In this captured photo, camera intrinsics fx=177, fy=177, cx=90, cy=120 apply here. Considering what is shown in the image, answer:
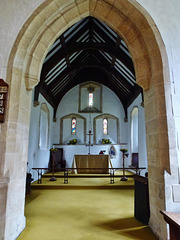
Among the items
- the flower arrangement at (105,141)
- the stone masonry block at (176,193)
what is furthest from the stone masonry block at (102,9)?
the flower arrangement at (105,141)

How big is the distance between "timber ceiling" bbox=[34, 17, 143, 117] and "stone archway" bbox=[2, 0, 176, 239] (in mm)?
3455

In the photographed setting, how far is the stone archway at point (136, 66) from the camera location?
215 centimetres

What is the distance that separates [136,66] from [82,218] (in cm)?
251

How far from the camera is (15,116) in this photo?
224cm

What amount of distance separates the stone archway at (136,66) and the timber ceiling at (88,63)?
3.46 metres

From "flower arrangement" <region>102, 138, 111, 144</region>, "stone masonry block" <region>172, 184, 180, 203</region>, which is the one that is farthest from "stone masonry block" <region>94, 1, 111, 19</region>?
"flower arrangement" <region>102, 138, 111, 144</region>

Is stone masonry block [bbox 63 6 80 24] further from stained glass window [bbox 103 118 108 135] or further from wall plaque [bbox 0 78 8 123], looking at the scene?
stained glass window [bbox 103 118 108 135]

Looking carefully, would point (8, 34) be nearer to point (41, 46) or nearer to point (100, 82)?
point (41, 46)

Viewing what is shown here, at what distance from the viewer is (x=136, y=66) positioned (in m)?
2.60

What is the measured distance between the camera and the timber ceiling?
6.40 m

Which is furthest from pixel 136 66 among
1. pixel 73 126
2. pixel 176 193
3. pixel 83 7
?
pixel 73 126

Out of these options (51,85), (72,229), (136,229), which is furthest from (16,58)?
(51,85)

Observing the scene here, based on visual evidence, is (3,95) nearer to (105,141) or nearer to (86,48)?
(86,48)

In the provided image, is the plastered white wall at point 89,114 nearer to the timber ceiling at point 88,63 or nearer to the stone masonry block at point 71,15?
the timber ceiling at point 88,63
